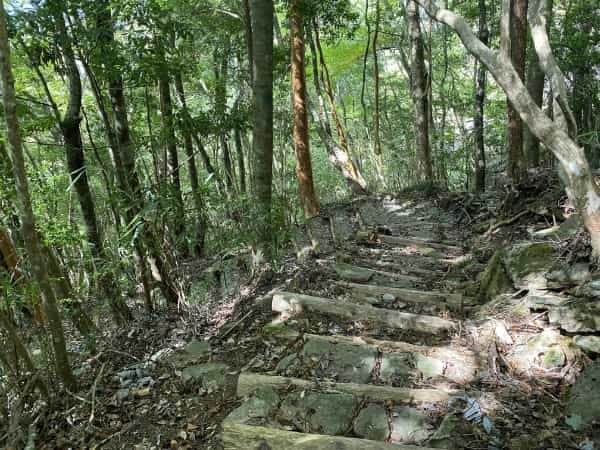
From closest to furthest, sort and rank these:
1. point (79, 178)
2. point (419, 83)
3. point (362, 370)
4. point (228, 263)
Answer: point (362, 370), point (79, 178), point (228, 263), point (419, 83)

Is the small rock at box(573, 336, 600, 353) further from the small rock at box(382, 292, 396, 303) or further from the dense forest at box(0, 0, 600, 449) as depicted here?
the small rock at box(382, 292, 396, 303)

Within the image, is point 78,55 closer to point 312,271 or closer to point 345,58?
point 312,271

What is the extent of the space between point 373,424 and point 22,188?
268cm

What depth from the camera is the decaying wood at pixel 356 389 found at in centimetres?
283

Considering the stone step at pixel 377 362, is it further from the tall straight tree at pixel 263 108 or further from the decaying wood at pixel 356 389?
the tall straight tree at pixel 263 108

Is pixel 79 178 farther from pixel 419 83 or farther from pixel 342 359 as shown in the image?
pixel 419 83

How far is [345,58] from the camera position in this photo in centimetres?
1366

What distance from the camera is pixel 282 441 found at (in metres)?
2.56

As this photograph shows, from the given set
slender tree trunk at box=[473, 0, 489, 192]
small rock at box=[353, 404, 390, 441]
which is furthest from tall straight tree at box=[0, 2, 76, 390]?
slender tree trunk at box=[473, 0, 489, 192]

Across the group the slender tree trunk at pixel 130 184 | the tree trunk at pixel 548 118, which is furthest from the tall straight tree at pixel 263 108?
the tree trunk at pixel 548 118

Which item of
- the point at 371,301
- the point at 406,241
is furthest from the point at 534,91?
the point at 371,301

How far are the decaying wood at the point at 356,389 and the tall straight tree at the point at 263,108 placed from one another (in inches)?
76.9

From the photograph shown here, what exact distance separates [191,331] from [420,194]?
7.55 metres

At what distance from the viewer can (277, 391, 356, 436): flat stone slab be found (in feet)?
9.00
